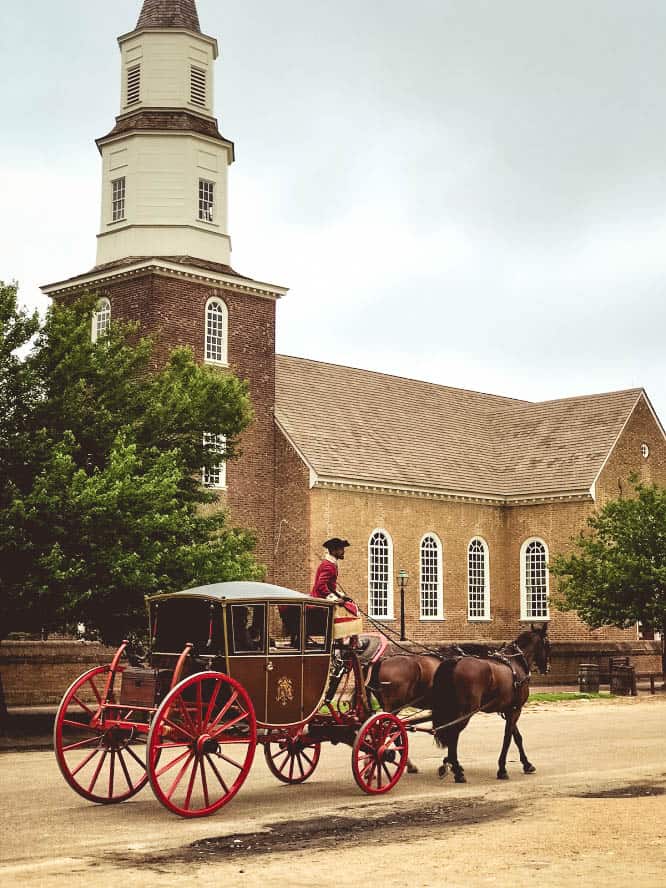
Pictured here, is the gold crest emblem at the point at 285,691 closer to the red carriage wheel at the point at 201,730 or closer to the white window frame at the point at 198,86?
the red carriage wheel at the point at 201,730

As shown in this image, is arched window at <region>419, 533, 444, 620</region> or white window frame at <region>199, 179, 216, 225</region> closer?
white window frame at <region>199, 179, 216, 225</region>

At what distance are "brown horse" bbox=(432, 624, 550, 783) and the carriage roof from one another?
2.38 metres

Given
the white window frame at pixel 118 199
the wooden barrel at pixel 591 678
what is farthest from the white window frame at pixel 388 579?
the white window frame at pixel 118 199

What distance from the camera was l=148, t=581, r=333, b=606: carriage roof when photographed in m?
12.8

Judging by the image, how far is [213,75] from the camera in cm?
3816

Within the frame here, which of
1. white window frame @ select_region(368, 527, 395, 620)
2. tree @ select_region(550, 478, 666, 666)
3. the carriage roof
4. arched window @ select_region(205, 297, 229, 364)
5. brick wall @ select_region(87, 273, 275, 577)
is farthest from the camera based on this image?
white window frame @ select_region(368, 527, 395, 620)

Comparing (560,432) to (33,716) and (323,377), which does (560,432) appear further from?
(33,716)

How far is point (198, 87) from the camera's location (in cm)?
3769

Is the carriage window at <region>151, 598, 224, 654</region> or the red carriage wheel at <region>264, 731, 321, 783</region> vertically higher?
the carriage window at <region>151, 598, 224, 654</region>

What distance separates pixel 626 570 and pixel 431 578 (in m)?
9.88

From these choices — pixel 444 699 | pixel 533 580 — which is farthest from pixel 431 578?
pixel 444 699

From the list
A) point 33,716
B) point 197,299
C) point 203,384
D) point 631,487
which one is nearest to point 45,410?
point 203,384

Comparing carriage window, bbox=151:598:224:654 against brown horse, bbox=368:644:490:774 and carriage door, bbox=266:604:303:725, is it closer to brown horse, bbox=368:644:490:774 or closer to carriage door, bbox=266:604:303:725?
carriage door, bbox=266:604:303:725

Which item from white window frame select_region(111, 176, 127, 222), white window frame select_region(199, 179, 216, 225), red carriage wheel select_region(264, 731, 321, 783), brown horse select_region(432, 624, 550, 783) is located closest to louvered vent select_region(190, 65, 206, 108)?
white window frame select_region(199, 179, 216, 225)
